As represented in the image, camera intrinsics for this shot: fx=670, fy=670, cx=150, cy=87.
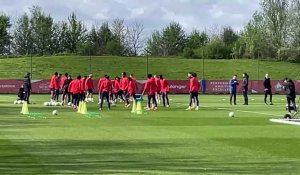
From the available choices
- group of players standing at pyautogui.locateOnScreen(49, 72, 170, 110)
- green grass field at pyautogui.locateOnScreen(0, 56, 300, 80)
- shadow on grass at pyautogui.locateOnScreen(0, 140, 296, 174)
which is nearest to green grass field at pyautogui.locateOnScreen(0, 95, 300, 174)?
shadow on grass at pyautogui.locateOnScreen(0, 140, 296, 174)

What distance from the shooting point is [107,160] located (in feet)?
48.3

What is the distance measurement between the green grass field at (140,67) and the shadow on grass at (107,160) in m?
59.2

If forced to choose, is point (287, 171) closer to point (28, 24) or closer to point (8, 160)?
point (8, 160)

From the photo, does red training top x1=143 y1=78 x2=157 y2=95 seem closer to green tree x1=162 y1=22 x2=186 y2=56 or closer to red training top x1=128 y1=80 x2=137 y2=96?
red training top x1=128 y1=80 x2=137 y2=96

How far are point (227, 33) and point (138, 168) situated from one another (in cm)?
11408

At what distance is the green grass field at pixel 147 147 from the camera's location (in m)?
13.6

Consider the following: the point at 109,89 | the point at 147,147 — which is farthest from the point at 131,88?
the point at 147,147

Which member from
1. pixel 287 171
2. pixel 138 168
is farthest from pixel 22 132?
pixel 287 171

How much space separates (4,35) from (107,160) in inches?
3890

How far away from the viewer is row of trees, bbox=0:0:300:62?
105 m

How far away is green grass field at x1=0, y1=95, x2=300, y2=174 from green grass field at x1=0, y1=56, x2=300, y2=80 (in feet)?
172

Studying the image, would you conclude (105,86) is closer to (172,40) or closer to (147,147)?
(147,147)

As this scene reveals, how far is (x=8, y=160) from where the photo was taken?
14.7 m

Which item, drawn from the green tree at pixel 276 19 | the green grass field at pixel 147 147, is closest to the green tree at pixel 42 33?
the green tree at pixel 276 19
